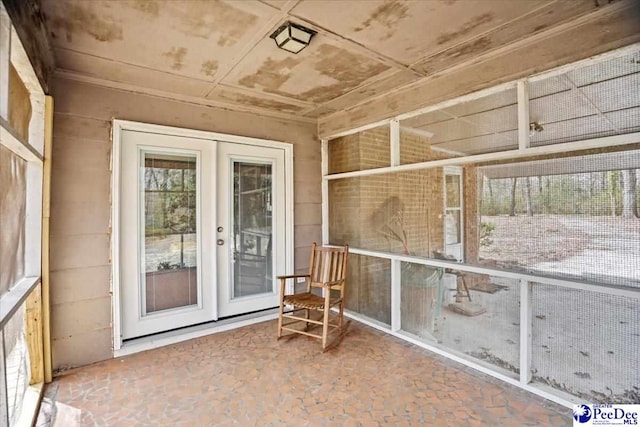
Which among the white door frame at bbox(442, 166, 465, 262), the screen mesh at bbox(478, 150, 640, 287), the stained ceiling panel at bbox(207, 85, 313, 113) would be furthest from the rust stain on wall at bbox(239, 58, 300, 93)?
the screen mesh at bbox(478, 150, 640, 287)

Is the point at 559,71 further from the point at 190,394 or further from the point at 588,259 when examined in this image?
the point at 190,394

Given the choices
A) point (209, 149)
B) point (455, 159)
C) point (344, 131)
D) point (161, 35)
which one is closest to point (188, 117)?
point (209, 149)

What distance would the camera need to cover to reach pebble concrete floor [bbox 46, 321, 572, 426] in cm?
208

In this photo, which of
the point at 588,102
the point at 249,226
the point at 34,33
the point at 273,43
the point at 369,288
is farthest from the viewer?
the point at 249,226

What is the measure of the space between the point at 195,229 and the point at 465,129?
2884 mm

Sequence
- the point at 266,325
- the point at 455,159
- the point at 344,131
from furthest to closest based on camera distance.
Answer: the point at 344,131, the point at 266,325, the point at 455,159

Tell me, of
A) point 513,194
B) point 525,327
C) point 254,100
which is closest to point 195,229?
point 254,100

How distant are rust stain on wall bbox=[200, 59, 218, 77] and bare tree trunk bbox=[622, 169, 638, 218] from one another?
2.99 meters

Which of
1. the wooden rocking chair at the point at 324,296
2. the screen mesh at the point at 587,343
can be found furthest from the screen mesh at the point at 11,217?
the screen mesh at the point at 587,343

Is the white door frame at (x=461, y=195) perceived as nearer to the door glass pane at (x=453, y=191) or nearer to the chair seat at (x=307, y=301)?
the door glass pane at (x=453, y=191)

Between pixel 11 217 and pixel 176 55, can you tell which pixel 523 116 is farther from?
pixel 11 217

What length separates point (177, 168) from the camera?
3.38m

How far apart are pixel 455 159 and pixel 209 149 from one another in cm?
254

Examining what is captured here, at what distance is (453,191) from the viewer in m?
2.84
